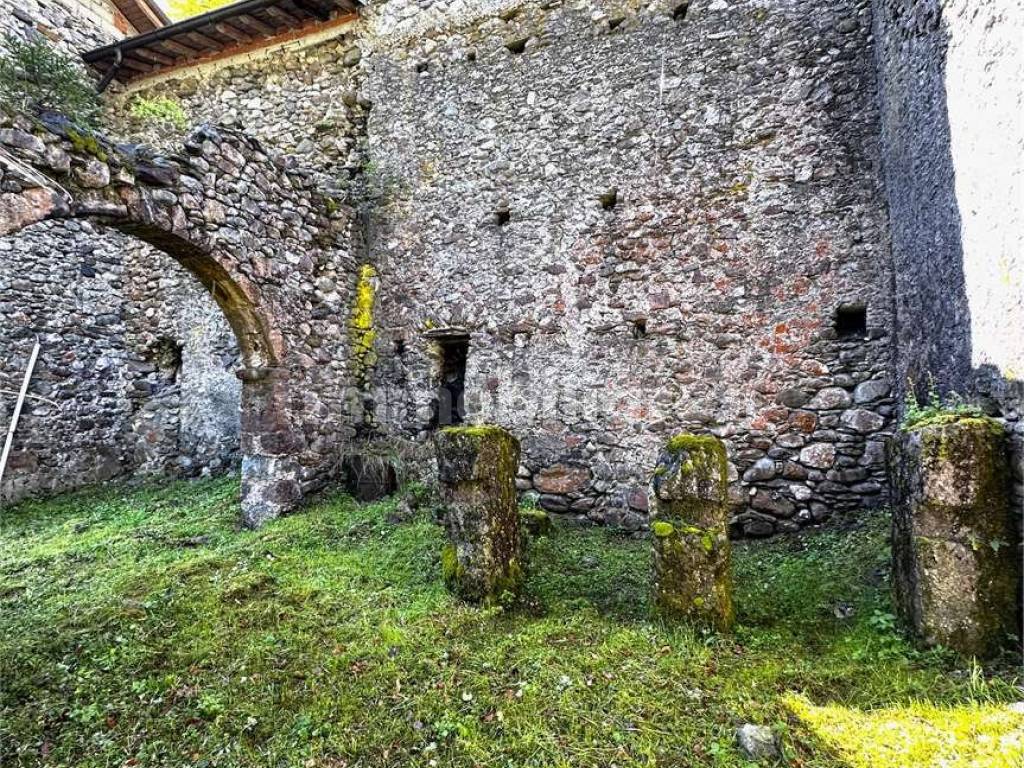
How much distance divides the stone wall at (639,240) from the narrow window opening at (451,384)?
0.17 m

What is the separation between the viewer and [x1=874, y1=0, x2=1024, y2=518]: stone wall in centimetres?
262

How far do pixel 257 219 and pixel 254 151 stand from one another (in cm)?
73

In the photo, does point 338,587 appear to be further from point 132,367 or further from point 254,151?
point 132,367

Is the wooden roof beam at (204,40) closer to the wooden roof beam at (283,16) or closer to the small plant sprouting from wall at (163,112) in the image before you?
the small plant sprouting from wall at (163,112)

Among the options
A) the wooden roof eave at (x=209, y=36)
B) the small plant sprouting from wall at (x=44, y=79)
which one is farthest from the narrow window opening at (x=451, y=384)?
the small plant sprouting from wall at (x=44, y=79)

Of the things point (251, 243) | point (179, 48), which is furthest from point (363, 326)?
point (179, 48)

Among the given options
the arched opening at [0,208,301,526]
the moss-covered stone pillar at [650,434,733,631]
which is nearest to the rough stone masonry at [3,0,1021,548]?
the moss-covered stone pillar at [650,434,733,631]

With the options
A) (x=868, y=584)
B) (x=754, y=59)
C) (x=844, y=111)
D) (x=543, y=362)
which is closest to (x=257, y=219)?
(x=543, y=362)

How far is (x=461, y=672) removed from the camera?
9.47 ft

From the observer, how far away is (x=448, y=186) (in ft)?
21.8

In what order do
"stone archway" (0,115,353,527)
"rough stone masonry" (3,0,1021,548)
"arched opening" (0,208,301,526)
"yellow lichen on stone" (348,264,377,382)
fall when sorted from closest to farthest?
"stone archway" (0,115,353,527)
"rough stone masonry" (3,0,1021,548)
"yellow lichen on stone" (348,264,377,382)
"arched opening" (0,208,301,526)

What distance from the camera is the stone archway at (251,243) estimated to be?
13.6 feet

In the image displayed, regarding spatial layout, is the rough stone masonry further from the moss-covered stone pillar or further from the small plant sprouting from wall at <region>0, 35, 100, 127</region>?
the moss-covered stone pillar

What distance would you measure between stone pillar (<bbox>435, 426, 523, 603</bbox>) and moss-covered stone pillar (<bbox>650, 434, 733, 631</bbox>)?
41.9 inches
